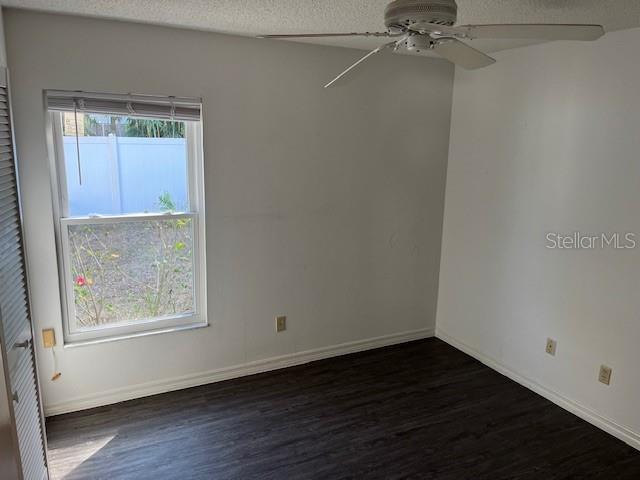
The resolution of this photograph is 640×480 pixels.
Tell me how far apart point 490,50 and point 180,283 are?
2.65m

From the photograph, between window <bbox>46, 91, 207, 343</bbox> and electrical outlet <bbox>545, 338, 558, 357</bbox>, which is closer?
window <bbox>46, 91, 207, 343</bbox>

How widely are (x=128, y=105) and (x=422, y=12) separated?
6.26ft

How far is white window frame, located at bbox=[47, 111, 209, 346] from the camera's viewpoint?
2.61m

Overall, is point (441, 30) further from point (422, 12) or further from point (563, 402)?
point (563, 402)

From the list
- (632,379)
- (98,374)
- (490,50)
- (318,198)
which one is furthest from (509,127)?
(98,374)

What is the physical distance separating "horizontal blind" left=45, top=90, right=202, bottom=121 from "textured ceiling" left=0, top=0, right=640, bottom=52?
1.35ft

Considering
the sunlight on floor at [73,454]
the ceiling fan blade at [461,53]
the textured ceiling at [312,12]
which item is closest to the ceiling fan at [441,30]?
the ceiling fan blade at [461,53]

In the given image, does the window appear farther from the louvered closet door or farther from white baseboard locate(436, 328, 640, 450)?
white baseboard locate(436, 328, 640, 450)

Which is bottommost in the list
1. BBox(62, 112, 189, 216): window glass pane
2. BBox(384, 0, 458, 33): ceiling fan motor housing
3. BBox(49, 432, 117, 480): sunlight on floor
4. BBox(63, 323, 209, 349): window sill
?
BBox(49, 432, 117, 480): sunlight on floor

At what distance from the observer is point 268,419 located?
2783mm

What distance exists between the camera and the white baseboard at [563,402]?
2.63 metres

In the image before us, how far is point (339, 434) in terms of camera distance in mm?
2660

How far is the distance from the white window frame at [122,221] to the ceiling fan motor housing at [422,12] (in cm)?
177

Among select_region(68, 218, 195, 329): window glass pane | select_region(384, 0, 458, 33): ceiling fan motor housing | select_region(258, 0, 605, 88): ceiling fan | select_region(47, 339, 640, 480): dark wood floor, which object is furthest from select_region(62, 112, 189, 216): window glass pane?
select_region(384, 0, 458, 33): ceiling fan motor housing
